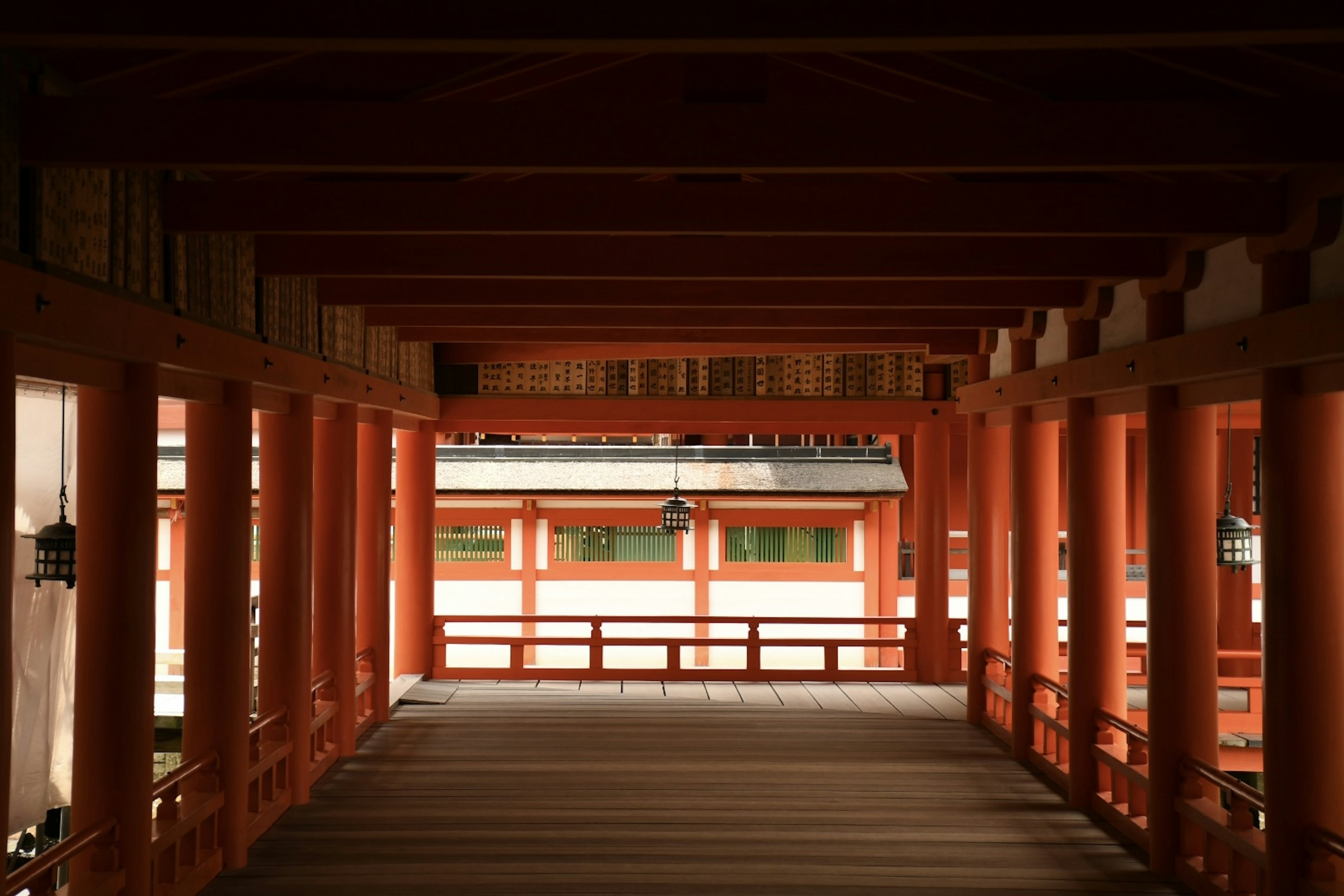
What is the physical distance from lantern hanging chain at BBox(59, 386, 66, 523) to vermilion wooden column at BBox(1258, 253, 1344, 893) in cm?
559

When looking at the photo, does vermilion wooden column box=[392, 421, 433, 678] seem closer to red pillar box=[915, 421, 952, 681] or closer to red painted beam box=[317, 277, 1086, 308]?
red painted beam box=[317, 277, 1086, 308]

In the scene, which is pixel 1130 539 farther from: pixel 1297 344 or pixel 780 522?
pixel 1297 344

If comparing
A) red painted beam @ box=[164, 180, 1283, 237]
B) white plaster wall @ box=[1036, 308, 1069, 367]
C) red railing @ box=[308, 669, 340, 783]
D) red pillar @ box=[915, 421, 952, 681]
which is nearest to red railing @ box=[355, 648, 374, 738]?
red railing @ box=[308, 669, 340, 783]

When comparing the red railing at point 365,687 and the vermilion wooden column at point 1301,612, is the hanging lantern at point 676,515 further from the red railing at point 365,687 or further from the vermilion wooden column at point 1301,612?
the vermilion wooden column at point 1301,612

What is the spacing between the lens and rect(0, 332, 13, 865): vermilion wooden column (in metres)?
3.59

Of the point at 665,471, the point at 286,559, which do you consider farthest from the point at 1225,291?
the point at 665,471

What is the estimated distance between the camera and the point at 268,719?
6.68 meters

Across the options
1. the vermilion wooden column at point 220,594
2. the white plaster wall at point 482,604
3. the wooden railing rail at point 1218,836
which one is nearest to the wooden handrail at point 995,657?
the wooden railing rail at point 1218,836

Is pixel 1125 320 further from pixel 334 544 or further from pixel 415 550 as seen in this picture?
pixel 415 550

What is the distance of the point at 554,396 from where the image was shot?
11641mm

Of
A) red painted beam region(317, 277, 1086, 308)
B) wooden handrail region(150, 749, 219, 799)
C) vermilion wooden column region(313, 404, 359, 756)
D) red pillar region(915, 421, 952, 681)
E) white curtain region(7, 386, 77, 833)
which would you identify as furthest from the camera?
red pillar region(915, 421, 952, 681)

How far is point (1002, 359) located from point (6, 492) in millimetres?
7400

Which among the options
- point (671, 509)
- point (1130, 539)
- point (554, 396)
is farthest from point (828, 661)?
point (1130, 539)

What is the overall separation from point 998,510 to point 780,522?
18.7ft
